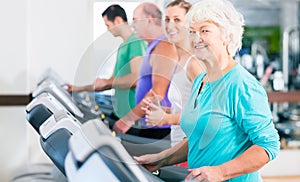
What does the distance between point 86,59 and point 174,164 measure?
0.32 meters

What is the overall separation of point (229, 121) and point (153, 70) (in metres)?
0.25

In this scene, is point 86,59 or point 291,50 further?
point 291,50

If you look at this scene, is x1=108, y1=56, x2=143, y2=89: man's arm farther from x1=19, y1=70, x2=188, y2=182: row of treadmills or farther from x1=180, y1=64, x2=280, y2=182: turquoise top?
x1=180, y1=64, x2=280, y2=182: turquoise top

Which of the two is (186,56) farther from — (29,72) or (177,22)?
(29,72)

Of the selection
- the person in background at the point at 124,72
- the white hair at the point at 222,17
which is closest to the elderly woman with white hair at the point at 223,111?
the white hair at the point at 222,17

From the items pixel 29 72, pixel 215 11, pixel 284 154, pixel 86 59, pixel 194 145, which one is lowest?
pixel 284 154

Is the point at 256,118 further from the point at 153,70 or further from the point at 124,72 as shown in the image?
the point at 124,72

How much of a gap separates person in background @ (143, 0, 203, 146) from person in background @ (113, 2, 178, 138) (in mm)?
15

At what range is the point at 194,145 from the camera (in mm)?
1291

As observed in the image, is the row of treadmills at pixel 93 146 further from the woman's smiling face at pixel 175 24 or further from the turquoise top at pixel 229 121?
the woman's smiling face at pixel 175 24

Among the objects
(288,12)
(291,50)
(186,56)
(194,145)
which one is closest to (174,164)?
(194,145)

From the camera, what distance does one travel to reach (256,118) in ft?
3.97

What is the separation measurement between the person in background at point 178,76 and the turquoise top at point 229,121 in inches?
1.2

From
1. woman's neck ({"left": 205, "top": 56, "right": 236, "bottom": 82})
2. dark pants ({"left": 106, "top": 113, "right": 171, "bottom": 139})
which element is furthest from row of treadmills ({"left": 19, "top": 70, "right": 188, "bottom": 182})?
woman's neck ({"left": 205, "top": 56, "right": 236, "bottom": 82})
